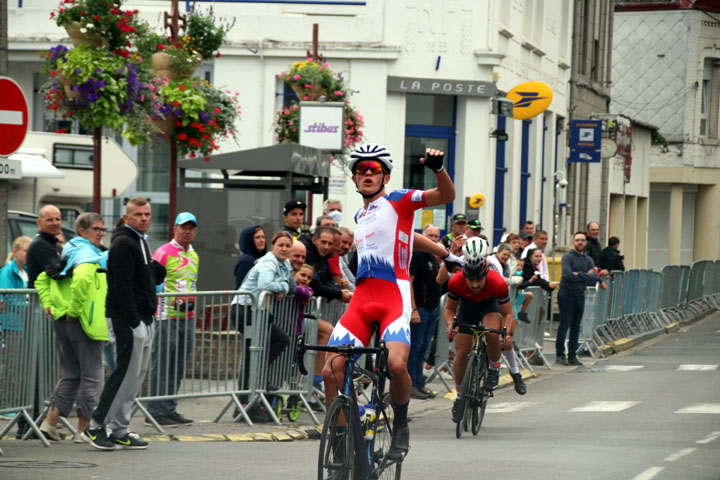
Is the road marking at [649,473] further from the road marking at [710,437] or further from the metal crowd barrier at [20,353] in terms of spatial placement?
the metal crowd barrier at [20,353]

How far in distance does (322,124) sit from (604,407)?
7.51 meters

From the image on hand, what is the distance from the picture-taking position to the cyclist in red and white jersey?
12.7 metres

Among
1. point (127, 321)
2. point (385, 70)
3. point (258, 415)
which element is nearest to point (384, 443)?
point (127, 321)

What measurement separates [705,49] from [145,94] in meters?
43.3

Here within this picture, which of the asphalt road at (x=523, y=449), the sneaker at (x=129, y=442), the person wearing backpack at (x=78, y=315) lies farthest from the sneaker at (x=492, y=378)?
the person wearing backpack at (x=78, y=315)

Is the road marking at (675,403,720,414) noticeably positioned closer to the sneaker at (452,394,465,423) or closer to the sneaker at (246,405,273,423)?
the sneaker at (452,394,465,423)

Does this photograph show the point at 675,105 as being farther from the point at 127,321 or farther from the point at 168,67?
the point at 127,321

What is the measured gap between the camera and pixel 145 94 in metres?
16.5

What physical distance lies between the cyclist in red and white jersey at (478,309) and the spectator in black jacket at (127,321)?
3.17 metres

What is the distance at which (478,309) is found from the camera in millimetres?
13023

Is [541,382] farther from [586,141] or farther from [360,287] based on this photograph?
[586,141]

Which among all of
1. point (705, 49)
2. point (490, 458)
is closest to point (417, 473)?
point (490, 458)

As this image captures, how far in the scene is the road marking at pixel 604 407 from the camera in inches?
575

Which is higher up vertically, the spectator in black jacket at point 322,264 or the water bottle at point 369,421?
the spectator in black jacket at point 322,264
